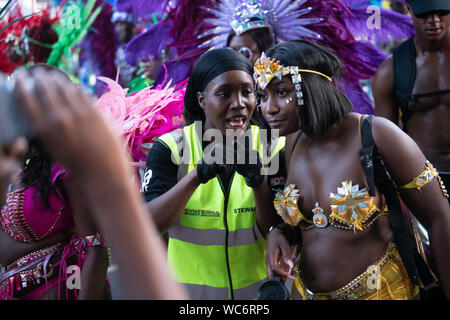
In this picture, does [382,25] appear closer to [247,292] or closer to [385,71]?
[385,71]

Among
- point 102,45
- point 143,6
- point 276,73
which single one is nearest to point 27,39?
point 102,45

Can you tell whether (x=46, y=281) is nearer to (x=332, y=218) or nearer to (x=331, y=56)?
(x=332, y=218)

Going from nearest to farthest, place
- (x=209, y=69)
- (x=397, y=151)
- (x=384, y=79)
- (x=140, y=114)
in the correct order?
(x=397, y=151) < (x=209, y=69) < (x=140, y=114) < (x=384, y=79)

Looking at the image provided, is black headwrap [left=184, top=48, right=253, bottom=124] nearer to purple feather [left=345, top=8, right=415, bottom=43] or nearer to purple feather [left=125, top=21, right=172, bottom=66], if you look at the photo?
purple feather [left=345, top=8, right=415, bottom=43]

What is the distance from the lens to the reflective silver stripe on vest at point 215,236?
254 centimetres

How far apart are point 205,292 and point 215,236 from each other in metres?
0.27

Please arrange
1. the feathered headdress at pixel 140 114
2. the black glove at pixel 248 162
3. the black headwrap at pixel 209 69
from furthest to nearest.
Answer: the feathered headdress at pixel 140 114
the black headwrap at pixel 209 69
the black glove at pixel 248 162

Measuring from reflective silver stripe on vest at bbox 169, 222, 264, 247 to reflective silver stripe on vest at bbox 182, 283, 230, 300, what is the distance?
0.21m

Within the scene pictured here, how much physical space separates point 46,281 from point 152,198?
2.20 feet

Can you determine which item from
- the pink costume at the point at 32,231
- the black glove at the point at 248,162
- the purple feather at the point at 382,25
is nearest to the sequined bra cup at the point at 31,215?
the pink costume at the point at 32,231

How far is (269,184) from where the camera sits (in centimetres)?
255

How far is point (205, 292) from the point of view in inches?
98.5

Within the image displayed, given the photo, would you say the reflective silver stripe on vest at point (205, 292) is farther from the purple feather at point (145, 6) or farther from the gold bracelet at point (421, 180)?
the purple feather at point (145, 6)
